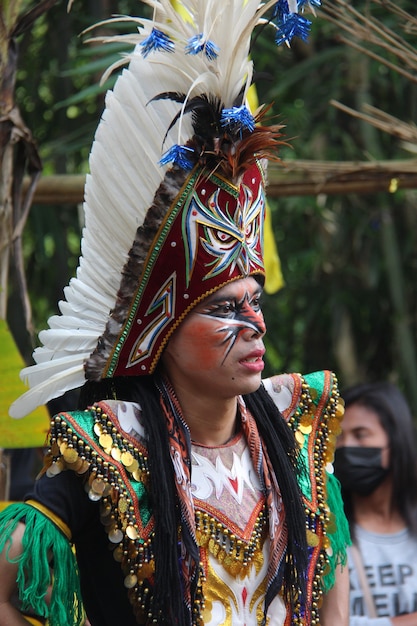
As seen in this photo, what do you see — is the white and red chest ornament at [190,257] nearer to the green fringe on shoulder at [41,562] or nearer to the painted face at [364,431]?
the green fringe on shoulder at [41,562]

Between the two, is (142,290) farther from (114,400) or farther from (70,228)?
(70,228)

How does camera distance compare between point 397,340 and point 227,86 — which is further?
point 397,340

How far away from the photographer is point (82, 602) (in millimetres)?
2422

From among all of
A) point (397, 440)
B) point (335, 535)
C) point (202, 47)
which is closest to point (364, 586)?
point (397, 440)

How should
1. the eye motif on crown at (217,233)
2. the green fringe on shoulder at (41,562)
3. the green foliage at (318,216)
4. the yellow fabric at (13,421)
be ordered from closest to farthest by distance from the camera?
the green fringe on shoulder at (41,562) → the eye motif on crown at (217,233) → the yellow fabric at (13,421) → the green foliage at (318,216)

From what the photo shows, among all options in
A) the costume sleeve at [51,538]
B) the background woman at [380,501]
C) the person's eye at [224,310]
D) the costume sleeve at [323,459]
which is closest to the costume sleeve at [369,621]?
the background woman at [380,501]

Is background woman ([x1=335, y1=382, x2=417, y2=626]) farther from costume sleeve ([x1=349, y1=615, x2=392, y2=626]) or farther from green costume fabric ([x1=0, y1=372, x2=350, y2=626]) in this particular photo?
green costume fabric ([x1=0, y1=372, x2=350, y2=626])

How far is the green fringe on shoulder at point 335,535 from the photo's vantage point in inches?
102

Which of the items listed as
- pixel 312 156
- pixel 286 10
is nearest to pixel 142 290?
pixel 286 10

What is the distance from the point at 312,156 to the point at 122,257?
12.5 feet

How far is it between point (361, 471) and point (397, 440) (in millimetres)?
168

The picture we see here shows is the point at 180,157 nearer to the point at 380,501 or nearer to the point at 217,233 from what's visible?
the point at 217,233

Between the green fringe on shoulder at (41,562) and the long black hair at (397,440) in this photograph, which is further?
the long black hair at (397,440)

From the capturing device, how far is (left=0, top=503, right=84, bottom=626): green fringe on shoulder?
88.6 inches
